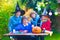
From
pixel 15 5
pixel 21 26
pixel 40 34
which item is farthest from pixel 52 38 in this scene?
pixel 15 5

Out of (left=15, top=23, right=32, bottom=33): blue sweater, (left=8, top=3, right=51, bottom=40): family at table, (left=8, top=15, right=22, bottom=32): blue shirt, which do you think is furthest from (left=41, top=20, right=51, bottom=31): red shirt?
(left=8, top=15, right=22, bottom=32): blue shirt

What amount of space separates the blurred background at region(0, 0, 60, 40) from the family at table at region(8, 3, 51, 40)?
85 millimetres

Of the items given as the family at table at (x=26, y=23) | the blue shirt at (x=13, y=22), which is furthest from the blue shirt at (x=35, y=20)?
the blue shirt at (x=13, y=22)

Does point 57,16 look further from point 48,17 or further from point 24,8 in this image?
point 24,8

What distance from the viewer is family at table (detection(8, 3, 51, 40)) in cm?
451

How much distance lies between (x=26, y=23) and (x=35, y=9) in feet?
1.17

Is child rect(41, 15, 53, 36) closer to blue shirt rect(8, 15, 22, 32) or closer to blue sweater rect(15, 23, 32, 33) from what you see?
blue sweater rect(15, 23, 32, 33)

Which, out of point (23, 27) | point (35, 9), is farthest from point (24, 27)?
point (35, 9)

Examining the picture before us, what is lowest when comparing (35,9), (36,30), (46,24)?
(36,30)

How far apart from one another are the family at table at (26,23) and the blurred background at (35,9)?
0.08 m

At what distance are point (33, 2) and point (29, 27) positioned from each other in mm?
536

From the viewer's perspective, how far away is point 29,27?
4.53m

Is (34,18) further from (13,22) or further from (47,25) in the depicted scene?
(13,22)

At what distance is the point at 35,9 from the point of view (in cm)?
449
